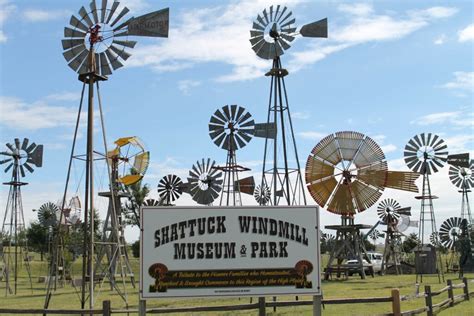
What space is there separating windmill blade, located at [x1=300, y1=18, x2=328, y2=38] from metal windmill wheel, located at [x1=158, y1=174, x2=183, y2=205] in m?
21.0

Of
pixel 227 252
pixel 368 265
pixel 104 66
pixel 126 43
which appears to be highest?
pixel 126 43

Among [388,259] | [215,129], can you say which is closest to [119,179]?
[215,129]

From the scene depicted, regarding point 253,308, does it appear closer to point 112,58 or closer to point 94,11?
point 112,58

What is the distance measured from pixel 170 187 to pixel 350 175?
15.6 meters

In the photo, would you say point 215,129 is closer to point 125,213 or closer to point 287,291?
point 287,291

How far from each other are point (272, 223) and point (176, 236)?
163 centimetres

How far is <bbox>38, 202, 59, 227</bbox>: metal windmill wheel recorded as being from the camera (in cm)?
4103

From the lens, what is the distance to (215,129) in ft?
92.3

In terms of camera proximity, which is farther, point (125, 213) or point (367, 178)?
point (125, 213)

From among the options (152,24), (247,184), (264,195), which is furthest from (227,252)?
→ (247,184)

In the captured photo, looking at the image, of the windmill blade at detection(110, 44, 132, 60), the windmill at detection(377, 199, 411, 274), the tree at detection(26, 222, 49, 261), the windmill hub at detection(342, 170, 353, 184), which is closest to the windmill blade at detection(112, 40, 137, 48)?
the windmill blade at detection(110, 44, 132, 60)

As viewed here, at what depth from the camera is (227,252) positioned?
9.49 metres

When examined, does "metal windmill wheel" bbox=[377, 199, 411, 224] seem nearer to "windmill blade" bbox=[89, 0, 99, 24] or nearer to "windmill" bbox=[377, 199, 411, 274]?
"windmill" bbox=[377, 199, 411, 274]

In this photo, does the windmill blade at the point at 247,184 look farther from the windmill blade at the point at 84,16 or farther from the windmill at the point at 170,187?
the windmill blade at the point at 84,16
